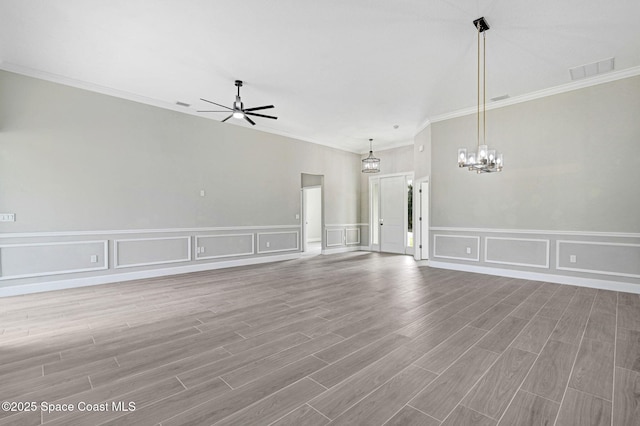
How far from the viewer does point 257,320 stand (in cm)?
310

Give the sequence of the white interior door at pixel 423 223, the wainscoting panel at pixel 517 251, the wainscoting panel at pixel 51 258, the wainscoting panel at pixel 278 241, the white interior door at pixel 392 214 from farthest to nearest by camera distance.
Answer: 1. the white interior door at pixel 392 214
2. the white interior door at pixel 423 223
3. the wainscoting panel at pixel 278 241
4. the wainscoting panel at pixel 517 251
5. the wainscoting panel at pixel 51 258

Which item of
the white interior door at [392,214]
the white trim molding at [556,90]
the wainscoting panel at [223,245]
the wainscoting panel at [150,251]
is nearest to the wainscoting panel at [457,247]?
the white interior door at [392,214]

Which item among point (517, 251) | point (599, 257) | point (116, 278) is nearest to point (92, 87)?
point (116, 278)

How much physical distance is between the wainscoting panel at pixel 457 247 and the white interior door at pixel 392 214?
2.21m

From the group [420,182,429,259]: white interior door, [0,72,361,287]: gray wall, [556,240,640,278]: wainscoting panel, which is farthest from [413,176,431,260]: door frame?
[0,72,361,287]: gray wall

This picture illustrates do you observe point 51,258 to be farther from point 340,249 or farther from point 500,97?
point 500,97

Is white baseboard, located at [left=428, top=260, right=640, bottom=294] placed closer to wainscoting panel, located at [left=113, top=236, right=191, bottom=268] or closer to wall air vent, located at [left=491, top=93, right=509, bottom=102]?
wall air vent, located at [left=491, top=93, right=509, bottom=102]

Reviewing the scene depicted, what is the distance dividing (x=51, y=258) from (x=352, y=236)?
703 centimetres

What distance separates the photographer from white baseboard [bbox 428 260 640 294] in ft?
13.8

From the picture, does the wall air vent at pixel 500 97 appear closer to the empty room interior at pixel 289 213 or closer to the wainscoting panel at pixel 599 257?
the empty room interior at pixel 289 213

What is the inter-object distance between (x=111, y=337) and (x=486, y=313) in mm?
3861

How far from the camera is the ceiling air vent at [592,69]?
392 centimetres

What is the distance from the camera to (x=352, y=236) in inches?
363

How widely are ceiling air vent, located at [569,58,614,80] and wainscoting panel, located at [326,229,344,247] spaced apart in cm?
606
